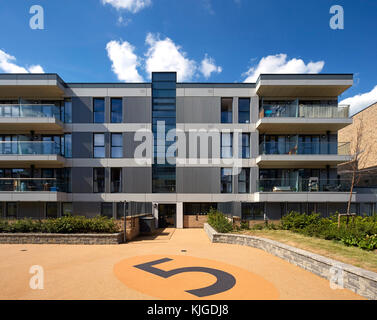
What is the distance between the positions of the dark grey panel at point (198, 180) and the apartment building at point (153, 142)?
0.08 metres

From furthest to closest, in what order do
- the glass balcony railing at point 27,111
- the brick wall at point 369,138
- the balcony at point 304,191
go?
the brick wall at point 369,138 < the glass balcony railing at point 27,111 < the balcony at point 304,191

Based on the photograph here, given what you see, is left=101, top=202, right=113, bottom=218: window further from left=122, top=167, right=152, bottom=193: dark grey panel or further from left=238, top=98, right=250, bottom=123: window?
left=238, top=98, right=250, bottom=123: window

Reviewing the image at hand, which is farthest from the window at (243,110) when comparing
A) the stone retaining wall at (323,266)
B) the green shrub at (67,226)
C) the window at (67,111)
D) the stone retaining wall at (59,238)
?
the window at (67,111)

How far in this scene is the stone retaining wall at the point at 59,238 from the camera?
39.3 ft

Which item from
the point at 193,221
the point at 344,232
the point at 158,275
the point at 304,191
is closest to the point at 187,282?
the point at 158,275

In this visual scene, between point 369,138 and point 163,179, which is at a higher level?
point 369,138

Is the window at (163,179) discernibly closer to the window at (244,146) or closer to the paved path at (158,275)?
the window at (244,146)

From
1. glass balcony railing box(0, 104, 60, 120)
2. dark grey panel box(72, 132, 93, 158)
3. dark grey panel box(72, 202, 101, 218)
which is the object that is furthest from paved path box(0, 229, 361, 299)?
glass balcony railing box(0, 104, 60, 120)

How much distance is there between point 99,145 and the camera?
64.0ft

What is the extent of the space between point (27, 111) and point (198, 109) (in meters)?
14.0

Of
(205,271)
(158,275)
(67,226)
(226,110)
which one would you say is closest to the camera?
(158,275)

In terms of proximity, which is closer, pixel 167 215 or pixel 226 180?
pixel 226 180

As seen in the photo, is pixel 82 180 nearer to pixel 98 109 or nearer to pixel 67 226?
pixel 98 109

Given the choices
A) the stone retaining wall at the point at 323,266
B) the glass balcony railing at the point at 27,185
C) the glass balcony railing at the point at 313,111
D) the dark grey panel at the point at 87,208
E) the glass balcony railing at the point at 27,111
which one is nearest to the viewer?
the stone retaining wall at the point at 323,266
